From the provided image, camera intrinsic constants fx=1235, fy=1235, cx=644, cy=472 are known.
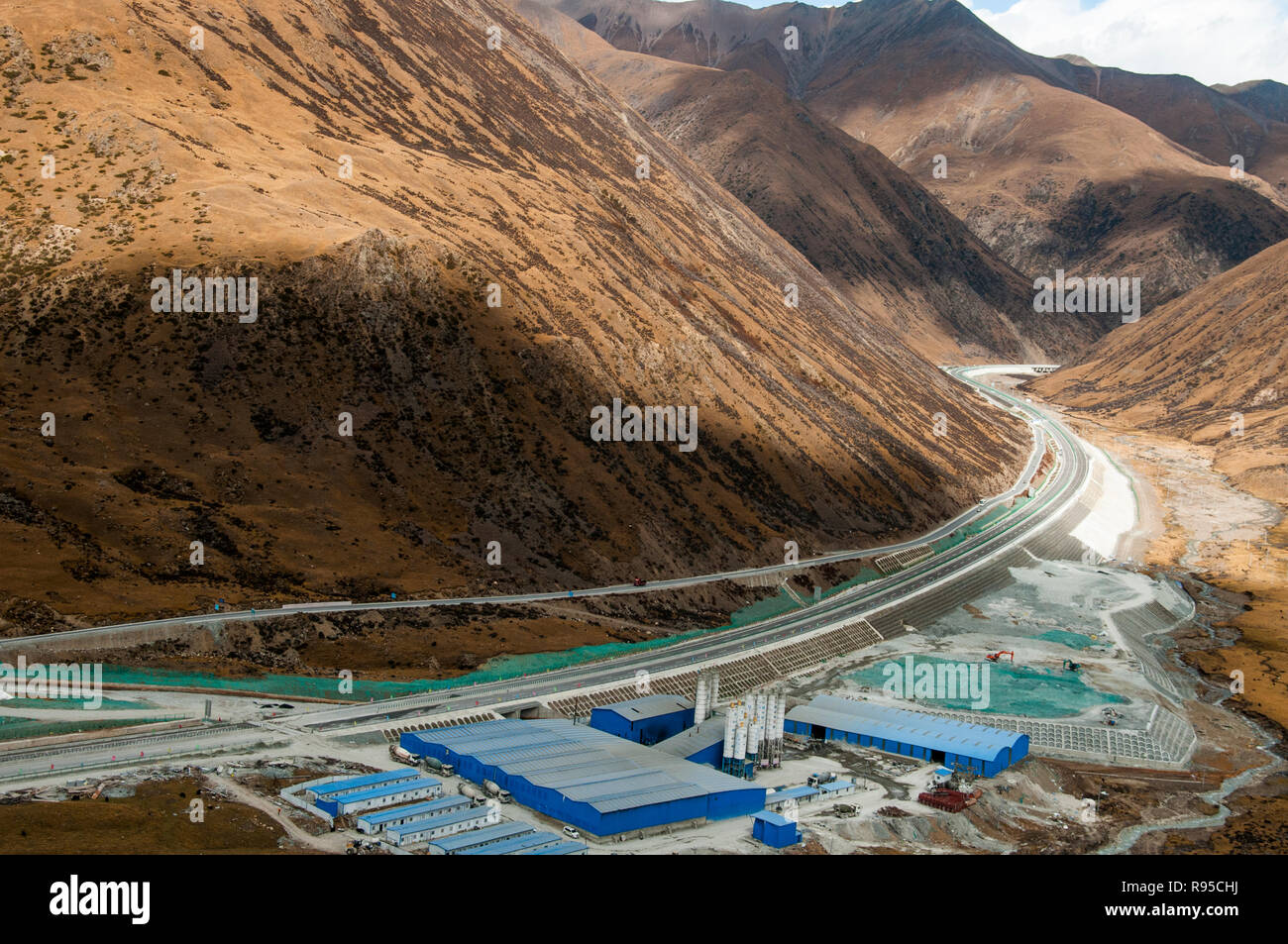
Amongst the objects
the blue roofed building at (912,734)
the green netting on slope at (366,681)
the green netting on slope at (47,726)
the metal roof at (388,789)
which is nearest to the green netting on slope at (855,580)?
the green netting on slope at (366,681)

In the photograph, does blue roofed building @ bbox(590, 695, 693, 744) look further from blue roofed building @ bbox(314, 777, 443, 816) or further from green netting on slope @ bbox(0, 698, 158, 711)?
green netting on slope @ bbox(0, 698, 158, 711)

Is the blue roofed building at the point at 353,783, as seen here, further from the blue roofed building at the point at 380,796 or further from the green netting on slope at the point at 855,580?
the green netting on slope at the point at 855,580

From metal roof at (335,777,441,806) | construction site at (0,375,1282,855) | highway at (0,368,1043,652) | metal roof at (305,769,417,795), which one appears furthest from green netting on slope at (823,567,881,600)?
metal roof at (335,777,441,806)

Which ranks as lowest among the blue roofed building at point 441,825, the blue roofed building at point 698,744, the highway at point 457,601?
the blue roofed building at point 698,744

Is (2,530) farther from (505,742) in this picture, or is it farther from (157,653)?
(505,742)
